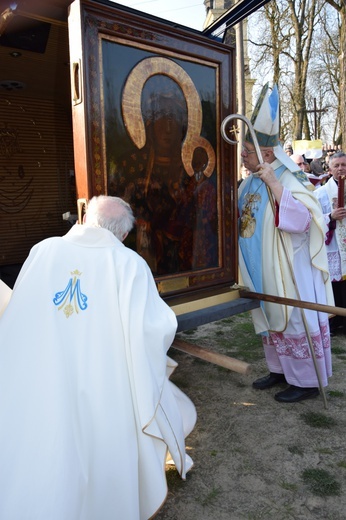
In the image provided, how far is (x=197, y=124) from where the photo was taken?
325cm

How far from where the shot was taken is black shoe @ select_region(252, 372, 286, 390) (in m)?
3.76

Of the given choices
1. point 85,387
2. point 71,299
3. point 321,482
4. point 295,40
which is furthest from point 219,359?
point 295,40

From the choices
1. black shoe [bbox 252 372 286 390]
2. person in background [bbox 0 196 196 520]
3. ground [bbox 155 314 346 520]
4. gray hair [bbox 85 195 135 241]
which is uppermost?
gray hair [bbox 85 195 135 241]

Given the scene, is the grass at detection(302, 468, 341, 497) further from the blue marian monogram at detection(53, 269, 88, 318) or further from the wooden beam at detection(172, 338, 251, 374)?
the blue marian monogram at detection(53, 269, 88, 318)


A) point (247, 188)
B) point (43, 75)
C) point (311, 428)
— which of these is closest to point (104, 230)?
point (247, 188)

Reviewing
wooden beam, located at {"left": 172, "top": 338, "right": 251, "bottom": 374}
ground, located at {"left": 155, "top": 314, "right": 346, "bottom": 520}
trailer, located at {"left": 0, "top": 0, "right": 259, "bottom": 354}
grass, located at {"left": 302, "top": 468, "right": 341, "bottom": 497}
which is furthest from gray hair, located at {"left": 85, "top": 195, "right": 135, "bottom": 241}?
grass, located at {"left": 302, "top": 468, "right": 341, "bottom": 497}

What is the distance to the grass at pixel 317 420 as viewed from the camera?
3.14 metres

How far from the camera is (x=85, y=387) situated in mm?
1957

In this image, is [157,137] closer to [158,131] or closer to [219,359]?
[158,131]

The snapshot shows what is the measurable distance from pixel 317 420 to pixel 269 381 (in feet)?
2.08

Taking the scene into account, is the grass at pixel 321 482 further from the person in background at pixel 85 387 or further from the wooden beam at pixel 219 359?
the wooden beam at pixel 219 359

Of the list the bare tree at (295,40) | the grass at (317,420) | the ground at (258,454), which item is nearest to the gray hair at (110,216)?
the ground at (258,454)

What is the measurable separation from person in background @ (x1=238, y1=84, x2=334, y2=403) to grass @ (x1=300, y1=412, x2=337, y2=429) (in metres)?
0.21

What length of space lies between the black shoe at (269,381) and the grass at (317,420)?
1.62 feet
